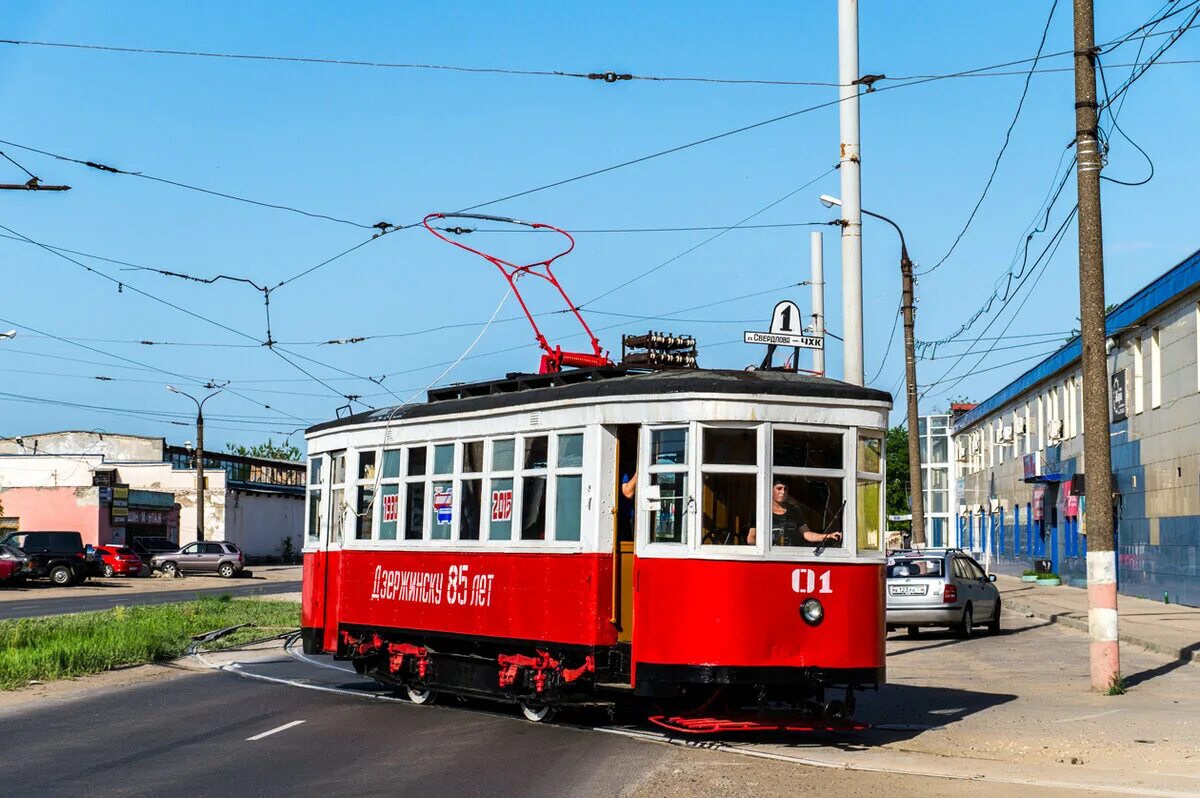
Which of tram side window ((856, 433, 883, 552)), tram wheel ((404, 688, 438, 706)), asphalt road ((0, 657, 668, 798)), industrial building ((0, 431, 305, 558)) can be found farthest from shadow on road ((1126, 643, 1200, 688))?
industrial building ((0, 431, 305, 558))

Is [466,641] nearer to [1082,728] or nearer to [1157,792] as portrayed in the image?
[1082,728]

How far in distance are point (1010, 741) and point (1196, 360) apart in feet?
67.9

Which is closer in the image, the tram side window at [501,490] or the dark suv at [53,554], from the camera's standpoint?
the tram side window at [501,490]

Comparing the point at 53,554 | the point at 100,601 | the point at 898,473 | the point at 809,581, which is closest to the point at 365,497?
the point at 809,581

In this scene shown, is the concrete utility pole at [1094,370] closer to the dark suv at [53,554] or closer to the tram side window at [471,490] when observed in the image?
the tram side window at [471,490]

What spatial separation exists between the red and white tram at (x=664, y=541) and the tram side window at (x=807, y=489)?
0.01 metres

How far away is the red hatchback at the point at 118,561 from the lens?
58.0 metres

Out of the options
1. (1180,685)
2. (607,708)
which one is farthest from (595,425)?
(1180,685)

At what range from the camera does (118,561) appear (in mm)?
58062

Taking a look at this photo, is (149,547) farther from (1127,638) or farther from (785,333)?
(785,333)

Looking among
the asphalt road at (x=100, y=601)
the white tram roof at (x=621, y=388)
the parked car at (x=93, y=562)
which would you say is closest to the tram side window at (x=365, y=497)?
the white tram roof at (x=621, y=388)

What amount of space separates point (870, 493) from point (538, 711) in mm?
3590

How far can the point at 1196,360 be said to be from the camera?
101ft

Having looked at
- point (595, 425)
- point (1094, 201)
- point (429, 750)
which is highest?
point (1094, 201)
